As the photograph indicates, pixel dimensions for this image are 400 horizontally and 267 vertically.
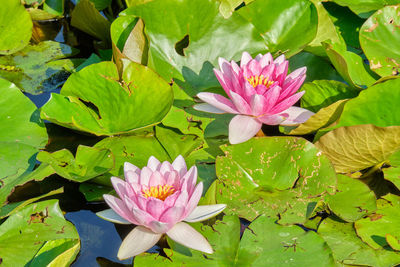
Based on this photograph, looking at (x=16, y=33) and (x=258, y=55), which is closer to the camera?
(x=258, y=55)

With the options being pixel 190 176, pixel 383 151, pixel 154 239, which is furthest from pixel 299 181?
pixel 154 239

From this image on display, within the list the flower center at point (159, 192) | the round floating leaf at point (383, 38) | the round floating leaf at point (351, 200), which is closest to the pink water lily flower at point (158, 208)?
the flower center at point (159, 192)

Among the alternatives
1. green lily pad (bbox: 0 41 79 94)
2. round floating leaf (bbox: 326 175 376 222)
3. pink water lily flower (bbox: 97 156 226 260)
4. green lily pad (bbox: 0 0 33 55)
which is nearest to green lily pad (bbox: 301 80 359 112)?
round floating leaf (bbox: 326 175 376 222)

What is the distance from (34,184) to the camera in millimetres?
1921

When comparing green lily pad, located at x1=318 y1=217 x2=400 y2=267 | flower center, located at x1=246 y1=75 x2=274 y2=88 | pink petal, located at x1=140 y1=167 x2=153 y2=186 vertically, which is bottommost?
green lily pad, located at x1=318 y1=217 x2=400 y2=267

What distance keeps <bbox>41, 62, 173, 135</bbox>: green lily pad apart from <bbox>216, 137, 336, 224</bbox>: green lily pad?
42 centimetres

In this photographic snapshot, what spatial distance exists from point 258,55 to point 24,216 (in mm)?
1306

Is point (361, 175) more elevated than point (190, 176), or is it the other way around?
point (190, 176)

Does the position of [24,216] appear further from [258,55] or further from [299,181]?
[258,55]

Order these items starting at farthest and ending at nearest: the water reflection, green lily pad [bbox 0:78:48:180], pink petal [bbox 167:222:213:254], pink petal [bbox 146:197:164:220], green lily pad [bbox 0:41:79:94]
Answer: green lily pad [bbox 0:41:79:94] → green lily pad [bbox 0:78:48:180] → the water reflection → pink petal [bbox 167:222:213:254] → pink petal [bbox 146:197:164:220]

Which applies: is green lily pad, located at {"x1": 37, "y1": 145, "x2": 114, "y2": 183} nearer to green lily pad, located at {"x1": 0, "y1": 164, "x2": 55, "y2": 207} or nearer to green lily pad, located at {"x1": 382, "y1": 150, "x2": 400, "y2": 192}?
green lily pad, located at {"x1": 0, "y1": 164, "x2": 55, "y2": 207}

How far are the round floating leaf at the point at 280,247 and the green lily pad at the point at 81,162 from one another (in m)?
0.66

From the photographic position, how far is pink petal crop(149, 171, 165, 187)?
1634 millimetres

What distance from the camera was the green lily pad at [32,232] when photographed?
1.61 meters
